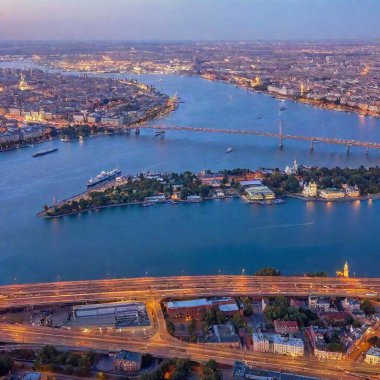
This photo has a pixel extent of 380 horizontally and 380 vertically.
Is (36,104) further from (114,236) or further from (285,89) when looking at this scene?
(114,236)

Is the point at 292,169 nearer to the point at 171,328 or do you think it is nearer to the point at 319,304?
the point at 319,304

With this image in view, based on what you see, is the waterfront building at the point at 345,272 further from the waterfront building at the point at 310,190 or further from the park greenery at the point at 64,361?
the park greenery at the point at 64,361

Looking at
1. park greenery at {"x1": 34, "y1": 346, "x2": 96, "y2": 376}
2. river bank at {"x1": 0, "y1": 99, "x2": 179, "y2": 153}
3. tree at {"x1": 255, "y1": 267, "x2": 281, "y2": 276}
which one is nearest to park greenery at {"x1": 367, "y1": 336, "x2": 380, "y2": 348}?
tree at {"x1": 255, "y1": 267, "x2": 281, "y2": 276}

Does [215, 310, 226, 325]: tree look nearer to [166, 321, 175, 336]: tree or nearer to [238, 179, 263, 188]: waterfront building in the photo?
[166, 321, 175, 336]: tree

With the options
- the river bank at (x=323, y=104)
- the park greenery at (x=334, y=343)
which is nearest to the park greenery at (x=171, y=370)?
the park greenery at (x=334, y=343)

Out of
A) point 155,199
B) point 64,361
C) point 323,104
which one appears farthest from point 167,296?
point 323,104

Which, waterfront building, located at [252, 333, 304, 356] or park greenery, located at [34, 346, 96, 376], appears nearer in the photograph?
park greenery, located at [34, 346, 96, 376]

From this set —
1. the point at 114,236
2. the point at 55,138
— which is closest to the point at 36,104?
the point at 55,138
